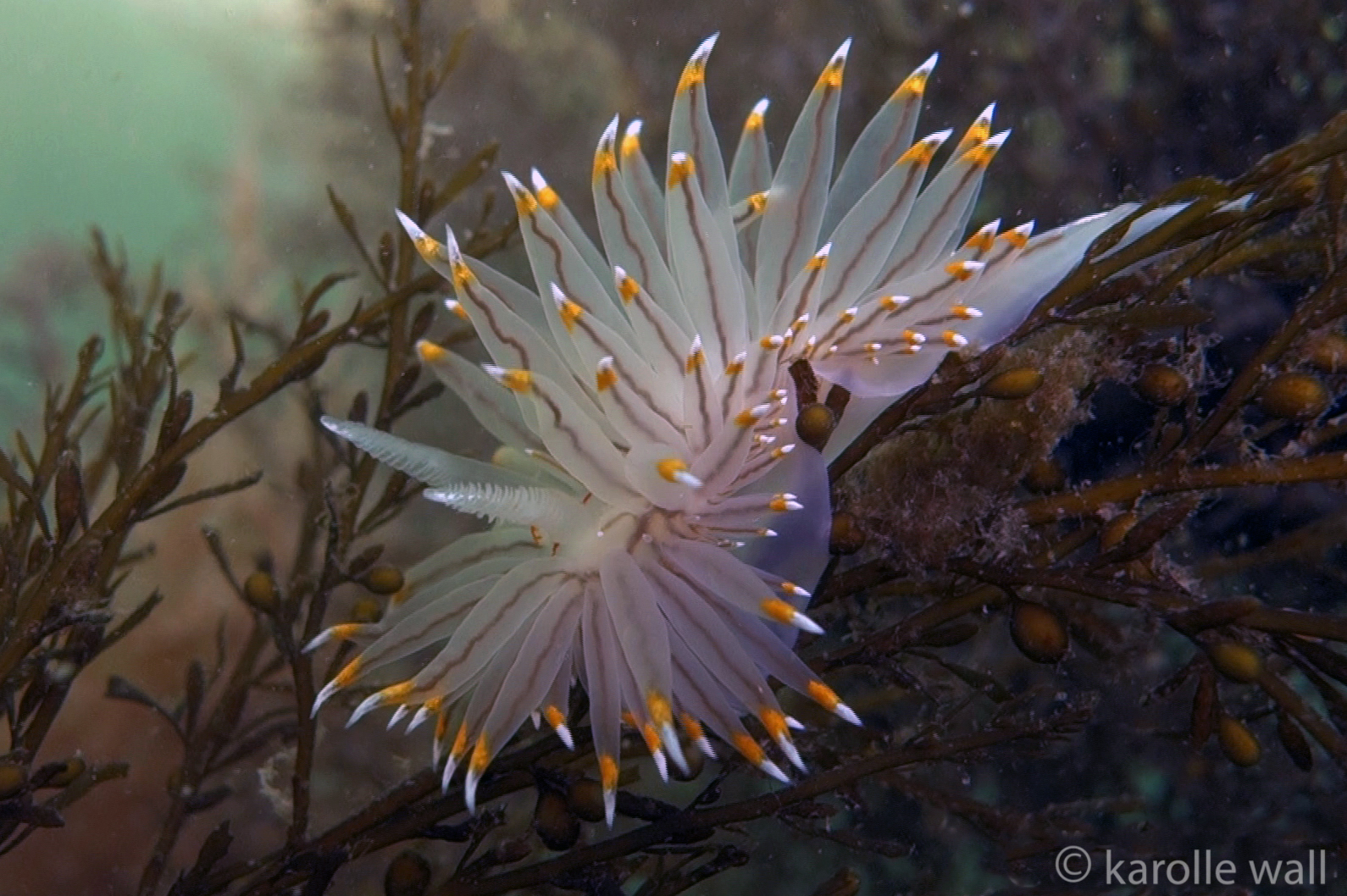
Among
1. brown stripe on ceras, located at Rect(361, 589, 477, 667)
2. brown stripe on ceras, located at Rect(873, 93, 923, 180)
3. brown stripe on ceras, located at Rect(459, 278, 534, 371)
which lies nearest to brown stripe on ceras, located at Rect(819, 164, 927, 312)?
brown stripe on ceras, located at Rect(873, 93, 923, 180)

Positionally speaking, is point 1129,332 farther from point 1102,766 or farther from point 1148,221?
point 1102,766

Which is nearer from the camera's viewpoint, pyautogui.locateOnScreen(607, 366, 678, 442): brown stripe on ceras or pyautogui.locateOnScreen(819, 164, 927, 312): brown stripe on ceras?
pyautogui.locateOnScreen(607, 366, 678, 442): brown stripe on ceras

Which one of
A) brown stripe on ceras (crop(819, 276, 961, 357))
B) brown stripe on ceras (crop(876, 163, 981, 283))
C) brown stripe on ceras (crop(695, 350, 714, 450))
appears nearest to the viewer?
brown stripe on ceras (crop(695, 350, 714, 450))

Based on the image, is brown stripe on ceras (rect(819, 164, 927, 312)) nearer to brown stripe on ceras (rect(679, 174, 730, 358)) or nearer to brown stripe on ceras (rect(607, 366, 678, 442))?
brown stripe on ceras (rect(679, 174, 730, 358))

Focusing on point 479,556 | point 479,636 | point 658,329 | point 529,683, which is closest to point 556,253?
point 658,329

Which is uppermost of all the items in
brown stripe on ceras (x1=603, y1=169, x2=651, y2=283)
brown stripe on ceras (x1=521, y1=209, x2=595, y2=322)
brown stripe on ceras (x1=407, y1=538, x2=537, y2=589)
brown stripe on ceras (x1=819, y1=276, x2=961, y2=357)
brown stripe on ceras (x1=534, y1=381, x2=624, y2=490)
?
brown stripe on ceras (x1=603, y1=169, x2=651, y2=283)

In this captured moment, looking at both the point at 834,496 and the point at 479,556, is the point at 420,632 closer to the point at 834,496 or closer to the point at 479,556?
the point at 479,556

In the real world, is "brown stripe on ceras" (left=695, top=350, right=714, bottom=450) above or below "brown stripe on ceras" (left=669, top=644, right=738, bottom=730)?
above
